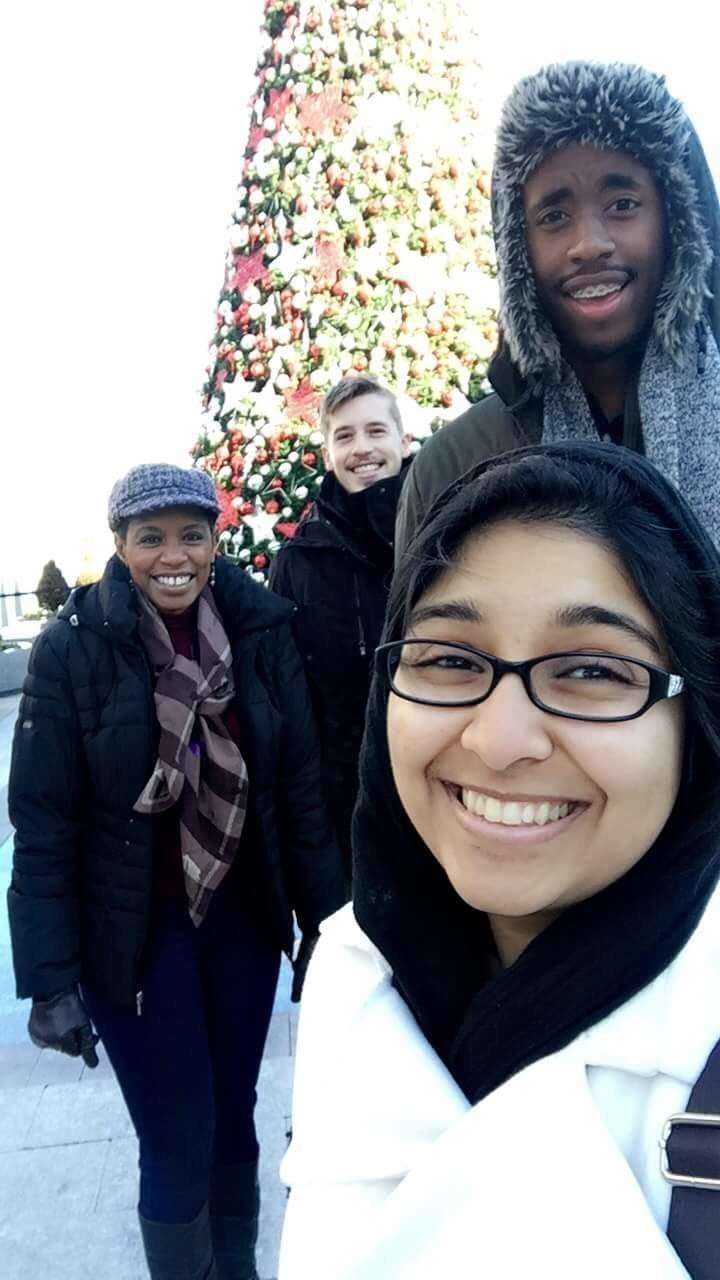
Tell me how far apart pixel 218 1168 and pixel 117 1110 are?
80 cm

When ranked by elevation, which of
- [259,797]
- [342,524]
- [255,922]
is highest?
[342,524]

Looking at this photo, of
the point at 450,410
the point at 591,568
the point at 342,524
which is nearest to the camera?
the point at 591,568

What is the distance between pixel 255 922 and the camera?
7.18ft

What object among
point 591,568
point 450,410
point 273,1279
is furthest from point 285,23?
point 273,1279

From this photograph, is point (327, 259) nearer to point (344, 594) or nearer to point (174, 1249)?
point (344, 594)

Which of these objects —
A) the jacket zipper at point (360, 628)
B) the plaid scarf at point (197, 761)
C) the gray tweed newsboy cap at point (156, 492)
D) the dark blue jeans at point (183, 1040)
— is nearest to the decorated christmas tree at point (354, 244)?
the jacket zipper at point (360, 628)

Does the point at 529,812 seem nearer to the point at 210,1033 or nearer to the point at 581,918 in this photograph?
the point at 581,918

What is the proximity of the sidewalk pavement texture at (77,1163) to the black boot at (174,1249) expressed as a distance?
32cm

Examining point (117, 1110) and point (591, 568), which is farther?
point (117, 1110)

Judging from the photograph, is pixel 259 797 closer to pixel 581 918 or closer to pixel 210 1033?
pixel 210 1033

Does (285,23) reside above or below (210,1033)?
above

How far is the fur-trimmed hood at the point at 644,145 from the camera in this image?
1267 millimetres

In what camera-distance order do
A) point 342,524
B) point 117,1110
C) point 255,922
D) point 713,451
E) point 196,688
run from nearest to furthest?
point 713,451 → point 196,688 → point 255,922 → point 342,524 → point 117,1110

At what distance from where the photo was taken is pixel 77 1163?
8.63 ft
